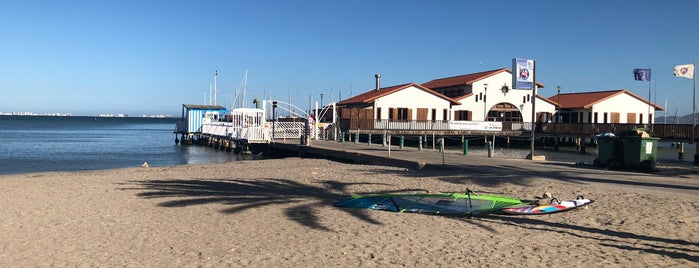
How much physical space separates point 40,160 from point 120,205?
2426 cm

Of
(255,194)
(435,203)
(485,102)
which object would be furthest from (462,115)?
(435,203)

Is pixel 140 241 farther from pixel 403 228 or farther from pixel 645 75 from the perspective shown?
pixel 645 75

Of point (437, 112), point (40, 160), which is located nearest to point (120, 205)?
point (40, 160)

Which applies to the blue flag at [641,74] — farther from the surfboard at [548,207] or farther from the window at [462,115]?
the surfboard at [548,207]

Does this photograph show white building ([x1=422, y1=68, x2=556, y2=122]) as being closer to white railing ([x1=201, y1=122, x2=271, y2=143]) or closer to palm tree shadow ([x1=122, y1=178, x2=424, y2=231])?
white railing ([x1=201, y1=122, x2=271, y2=143])

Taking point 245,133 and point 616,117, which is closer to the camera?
point 245,133

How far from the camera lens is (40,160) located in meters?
32.3

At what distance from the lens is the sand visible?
731 cm

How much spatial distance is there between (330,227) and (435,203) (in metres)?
2.79

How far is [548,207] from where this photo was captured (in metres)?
10.4

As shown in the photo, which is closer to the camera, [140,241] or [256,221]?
[140,241]

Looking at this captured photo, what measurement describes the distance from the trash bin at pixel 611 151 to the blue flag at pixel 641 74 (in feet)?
93.0

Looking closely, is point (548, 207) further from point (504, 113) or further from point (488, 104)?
point (504, 113)

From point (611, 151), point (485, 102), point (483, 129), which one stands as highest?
point (485, 102)
